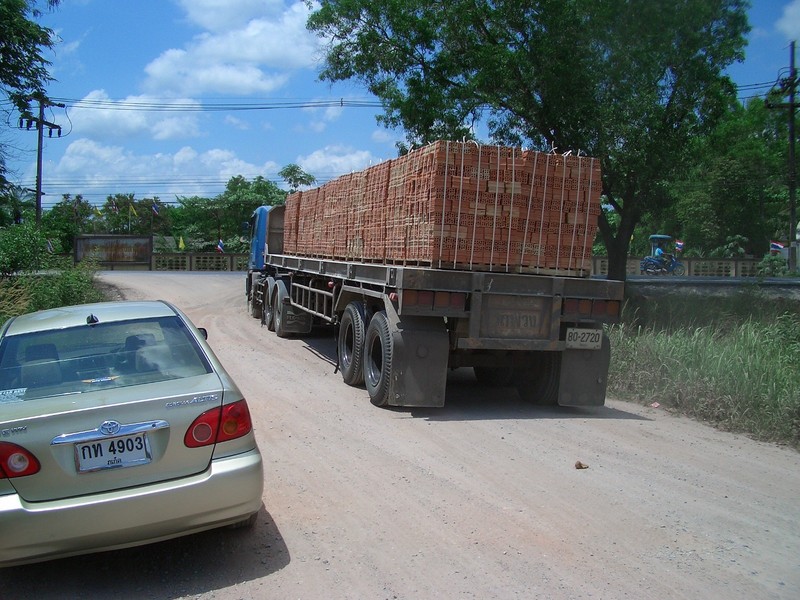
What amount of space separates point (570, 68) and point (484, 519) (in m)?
12.0

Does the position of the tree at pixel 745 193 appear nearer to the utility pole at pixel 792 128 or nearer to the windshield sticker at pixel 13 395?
the utility pole at pixel 792 128

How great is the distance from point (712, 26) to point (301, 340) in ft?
36.1

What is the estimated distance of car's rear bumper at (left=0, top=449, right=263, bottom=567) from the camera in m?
3.56

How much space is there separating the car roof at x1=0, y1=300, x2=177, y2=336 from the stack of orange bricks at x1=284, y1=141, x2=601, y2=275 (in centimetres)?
363

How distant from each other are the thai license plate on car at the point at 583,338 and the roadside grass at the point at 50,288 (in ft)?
37.7

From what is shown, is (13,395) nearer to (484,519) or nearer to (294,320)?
A: (484,519)

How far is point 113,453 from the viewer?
3760mm

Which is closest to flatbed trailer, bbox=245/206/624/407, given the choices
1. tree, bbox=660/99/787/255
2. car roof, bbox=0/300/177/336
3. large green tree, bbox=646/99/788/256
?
car roof, bbox=0/300/177/336

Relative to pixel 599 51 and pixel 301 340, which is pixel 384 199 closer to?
pixel 301 340

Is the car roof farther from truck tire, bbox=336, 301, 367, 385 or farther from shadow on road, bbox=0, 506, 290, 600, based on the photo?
truck tire, bbox=336, 301, 367, 385

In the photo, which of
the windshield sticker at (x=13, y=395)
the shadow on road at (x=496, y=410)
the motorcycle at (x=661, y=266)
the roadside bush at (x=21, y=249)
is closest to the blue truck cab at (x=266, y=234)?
the roadside bush at (x=21, y=249)

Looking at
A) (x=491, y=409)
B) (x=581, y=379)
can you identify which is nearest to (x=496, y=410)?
(x=491, y=409)

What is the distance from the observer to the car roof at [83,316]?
4789 mm

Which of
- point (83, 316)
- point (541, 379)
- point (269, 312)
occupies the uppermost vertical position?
point (83, 316)
